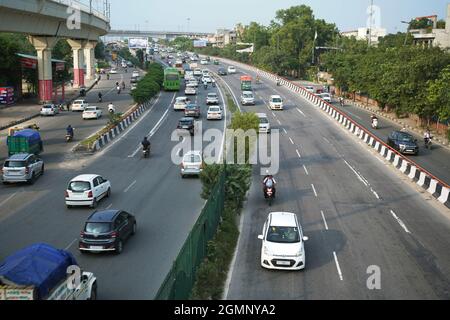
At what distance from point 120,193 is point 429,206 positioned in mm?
15080

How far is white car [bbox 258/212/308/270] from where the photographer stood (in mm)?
16812

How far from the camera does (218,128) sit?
47.8 metres

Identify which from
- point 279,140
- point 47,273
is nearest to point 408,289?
point 47,273

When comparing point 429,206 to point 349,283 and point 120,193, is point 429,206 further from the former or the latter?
point 120,193

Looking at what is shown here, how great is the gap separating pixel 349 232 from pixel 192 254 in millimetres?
8386

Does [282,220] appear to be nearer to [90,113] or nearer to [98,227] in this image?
[98,227]

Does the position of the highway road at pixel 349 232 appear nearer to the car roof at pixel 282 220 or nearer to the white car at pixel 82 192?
the car roof at pixel 282 220

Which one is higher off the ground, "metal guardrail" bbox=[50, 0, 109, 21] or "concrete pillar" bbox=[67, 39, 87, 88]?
"metal guardrail" bbox=[50, 0, 109, 21]

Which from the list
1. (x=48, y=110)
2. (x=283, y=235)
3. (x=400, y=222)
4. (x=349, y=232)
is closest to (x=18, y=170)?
(x=283, y=235)

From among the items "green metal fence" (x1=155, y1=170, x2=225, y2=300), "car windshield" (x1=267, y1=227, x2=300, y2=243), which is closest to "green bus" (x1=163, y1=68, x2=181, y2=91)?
"green metal fence" (x1=155, y1=170, x2=225, y2=300)

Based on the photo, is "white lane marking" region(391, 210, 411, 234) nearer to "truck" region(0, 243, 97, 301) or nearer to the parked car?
"truck" region(0, 243, 97, 301)

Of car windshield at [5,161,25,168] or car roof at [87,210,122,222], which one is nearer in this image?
car roof at [87,210,122,222]

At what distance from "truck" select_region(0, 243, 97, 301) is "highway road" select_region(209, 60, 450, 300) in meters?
4.17

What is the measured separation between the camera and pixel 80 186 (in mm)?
24016
